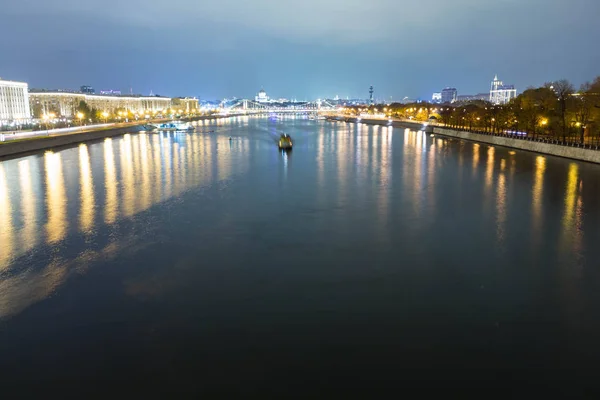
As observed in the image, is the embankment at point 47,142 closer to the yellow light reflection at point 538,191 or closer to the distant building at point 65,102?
the yellow light reflection at point 538,191

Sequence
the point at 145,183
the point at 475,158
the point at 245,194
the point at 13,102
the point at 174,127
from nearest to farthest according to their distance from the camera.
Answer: the point at 245,194, the point at 145,183, the point at 475,158, the point at 174,127, the point at 13,102

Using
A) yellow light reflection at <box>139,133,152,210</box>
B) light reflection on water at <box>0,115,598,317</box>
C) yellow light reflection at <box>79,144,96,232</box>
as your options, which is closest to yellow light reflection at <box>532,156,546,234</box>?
light reflection on water at <box>0,115,598,317</box>

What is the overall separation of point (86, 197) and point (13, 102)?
4561 cm

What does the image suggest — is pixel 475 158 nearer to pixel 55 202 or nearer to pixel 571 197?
pixel 571 197

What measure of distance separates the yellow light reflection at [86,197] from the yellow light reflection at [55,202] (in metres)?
0.37

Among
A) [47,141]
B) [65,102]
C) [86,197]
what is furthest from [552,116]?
[65,102]

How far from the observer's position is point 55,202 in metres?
11.6

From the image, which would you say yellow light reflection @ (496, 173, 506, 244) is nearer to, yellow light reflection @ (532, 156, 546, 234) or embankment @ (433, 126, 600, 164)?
yellow light reflection @ (532, 156, 546, 234)

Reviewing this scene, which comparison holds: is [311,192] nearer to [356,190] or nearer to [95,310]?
[356,190]

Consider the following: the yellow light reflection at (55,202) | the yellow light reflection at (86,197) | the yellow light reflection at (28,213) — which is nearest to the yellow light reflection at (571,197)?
the yellow light reflection at (86,197)

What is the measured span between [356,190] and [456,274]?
22.0 feet

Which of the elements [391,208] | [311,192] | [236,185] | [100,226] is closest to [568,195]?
[391,208]

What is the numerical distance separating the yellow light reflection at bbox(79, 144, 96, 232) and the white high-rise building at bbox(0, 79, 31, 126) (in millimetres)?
33351

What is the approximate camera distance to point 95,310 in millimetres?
5449
